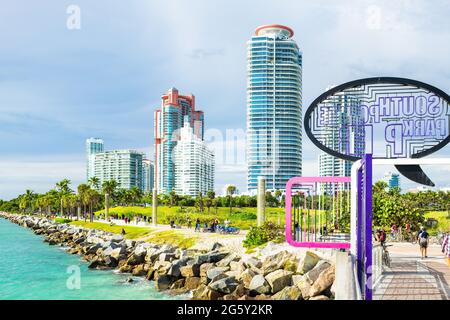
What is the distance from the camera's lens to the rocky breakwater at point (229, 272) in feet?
60.2

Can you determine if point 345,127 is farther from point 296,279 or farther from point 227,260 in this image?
point 227,260

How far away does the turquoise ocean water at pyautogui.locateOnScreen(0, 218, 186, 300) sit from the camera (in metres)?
25.3

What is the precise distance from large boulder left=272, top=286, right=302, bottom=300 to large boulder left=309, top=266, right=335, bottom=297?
68cm

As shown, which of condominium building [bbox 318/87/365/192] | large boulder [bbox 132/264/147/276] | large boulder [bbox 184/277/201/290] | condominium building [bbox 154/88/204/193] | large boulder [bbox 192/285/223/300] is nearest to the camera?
condominium building [bbox 318/87/365/192]

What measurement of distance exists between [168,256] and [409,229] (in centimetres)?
1633

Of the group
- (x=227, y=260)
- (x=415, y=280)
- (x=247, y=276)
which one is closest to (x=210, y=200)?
(x=227, y=260)

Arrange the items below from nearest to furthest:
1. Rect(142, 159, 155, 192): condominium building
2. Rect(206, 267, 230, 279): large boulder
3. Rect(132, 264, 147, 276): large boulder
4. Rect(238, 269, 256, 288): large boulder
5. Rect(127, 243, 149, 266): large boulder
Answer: Rect(238, 269, 256, 288): large boulder, Rect(206, 267, 230, 279): large boulder, Rect(132, 264, 147, 276): large boulder, Rect(127, 243, 149, 266): large boulder, Rect(142, 159, 155, 192): condominium building

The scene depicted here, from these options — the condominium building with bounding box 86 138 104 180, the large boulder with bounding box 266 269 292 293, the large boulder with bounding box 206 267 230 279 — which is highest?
the condominium building with bounding box 86 138 104 180

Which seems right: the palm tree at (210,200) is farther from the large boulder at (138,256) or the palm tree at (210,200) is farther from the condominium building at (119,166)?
the condominium building at (119,166)

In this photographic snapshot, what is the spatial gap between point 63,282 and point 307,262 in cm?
1869

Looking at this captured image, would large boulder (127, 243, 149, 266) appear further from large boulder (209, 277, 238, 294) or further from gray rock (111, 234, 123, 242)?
large boulder (209, 277, 238, 294)

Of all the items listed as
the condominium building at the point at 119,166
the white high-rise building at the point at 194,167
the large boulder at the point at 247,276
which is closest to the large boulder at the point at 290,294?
the large boulder at the point at 247,276

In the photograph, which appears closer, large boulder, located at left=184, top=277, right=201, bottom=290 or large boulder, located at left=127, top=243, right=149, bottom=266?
large boulder, located at left=184, top=277, right=201, bottom=290

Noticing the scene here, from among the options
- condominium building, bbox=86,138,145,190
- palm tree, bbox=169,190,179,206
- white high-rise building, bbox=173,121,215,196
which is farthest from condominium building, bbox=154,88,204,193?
palm tree, bbox=169,190,179,206
